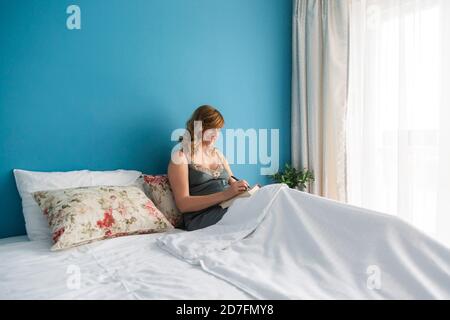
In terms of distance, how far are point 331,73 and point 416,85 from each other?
0.64 meters

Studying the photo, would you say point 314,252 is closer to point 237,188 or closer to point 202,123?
point 237,188

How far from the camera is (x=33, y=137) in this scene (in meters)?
1.88

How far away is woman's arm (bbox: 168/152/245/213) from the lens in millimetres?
1860

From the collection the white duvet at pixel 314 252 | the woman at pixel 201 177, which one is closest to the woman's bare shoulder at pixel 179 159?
the woman at pixel 201 177

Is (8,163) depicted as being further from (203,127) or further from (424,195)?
(424,195)

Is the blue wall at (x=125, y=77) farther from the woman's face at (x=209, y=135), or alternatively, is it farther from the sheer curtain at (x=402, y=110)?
the sheer curtain at (x=402, y=110)

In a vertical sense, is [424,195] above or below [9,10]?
below

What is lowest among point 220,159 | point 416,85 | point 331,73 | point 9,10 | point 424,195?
point 424,195

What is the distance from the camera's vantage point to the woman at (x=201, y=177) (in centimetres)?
189

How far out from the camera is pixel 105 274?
1.25 meters

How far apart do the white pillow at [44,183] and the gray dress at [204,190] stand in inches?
14.8
